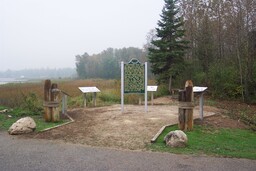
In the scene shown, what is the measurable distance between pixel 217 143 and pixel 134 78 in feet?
16.2

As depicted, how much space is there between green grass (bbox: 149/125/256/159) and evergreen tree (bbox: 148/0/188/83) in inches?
485

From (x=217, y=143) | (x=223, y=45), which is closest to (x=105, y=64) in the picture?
(x=223, y=45)

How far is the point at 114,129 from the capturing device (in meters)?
8.30

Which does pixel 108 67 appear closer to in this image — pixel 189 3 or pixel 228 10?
pixel 189 3

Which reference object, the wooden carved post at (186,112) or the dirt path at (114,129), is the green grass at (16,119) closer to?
the dirt path at (114,129)

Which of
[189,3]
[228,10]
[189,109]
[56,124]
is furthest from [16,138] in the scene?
[189,3]

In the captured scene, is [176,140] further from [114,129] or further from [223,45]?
[223,45]

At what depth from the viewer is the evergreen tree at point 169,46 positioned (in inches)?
810

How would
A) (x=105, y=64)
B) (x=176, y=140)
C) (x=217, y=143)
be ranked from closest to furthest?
(x=176, y=140) < (x=217, y=143) < (x=105, y=64)

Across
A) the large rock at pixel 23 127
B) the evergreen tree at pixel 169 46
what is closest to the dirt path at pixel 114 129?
the large rock at pixel 23 127

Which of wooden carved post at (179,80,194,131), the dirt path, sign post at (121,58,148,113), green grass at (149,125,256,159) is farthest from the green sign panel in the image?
wooden carved post at (179,80,194,131)

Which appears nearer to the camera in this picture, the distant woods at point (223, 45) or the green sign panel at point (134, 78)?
the green sign panel at point (134, 78)

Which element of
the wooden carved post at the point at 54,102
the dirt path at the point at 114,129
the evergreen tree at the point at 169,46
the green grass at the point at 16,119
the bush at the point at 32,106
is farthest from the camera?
the evergreen tree at the point at 169,46

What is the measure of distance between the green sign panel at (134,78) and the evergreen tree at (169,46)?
9.51m
